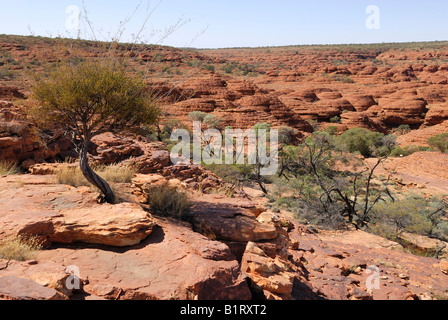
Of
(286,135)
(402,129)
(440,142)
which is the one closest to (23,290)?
(286,135)

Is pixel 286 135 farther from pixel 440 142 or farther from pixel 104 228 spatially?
pixel 104 228

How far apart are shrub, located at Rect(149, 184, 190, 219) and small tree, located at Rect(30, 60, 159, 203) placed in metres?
Result: 0.67

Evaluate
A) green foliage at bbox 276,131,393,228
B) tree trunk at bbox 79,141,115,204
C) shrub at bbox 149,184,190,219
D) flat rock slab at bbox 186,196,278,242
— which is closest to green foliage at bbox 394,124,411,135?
green foliage at bbox 276,131,393,228

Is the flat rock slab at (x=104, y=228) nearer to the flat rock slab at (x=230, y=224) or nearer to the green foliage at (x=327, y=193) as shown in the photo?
the flat rock slab at (x=230, y=224)

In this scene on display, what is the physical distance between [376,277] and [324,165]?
1291 cm

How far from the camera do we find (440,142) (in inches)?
902

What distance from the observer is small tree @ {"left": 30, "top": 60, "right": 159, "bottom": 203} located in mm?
4348

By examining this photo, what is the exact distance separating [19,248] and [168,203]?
83.3 inches

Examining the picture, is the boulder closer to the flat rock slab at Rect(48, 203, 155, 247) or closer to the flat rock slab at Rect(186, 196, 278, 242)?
the flat rock slab at Rect(186, 196, 278, 242)

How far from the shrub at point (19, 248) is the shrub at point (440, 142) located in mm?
27337

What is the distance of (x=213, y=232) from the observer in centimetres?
411

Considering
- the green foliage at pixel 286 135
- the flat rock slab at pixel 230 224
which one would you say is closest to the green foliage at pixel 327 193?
the green foliage at pixel 286 135
